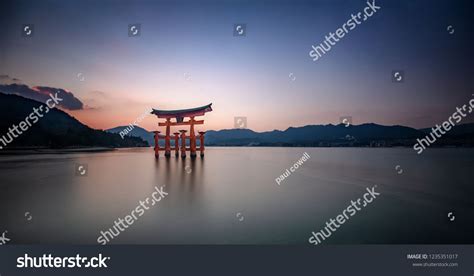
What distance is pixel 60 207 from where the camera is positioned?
127 inches

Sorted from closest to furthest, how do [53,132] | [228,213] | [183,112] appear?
[228,213] → [183,112] → [53,132]

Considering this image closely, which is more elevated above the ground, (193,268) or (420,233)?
(420,233)

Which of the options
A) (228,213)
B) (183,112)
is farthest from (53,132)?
(228,213)

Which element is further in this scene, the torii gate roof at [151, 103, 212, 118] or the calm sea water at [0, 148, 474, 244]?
the torii gate roof at [151, 103, 212, 118]

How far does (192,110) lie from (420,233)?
671cm

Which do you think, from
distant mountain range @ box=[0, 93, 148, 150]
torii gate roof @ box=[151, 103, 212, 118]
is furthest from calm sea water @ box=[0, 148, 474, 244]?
torii gate roof @ box=[151, 103, 212, 118]

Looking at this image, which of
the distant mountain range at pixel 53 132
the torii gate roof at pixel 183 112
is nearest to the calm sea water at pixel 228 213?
the distant mountain range at pixel 53 132

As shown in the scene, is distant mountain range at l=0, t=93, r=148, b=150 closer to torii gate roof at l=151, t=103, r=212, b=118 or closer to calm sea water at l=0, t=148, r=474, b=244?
calm sea water at l=0, t=148, r=474, b=244

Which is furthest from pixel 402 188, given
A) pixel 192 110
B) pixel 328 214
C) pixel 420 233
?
pixel 192 110

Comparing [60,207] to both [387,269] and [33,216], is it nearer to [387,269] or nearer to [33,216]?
[33,216]

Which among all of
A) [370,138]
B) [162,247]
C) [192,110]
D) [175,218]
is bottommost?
[162,247]

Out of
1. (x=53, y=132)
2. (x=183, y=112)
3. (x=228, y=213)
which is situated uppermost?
(x=183, y=112)

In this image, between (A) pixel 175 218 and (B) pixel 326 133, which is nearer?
(A) pixel 175 218

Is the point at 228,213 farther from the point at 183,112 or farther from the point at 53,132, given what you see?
the point at 53,132
